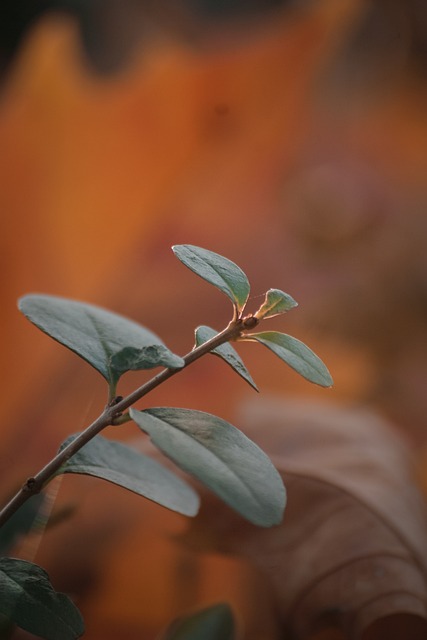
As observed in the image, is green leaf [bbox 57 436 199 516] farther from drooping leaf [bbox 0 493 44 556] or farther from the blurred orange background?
the blurred orange background

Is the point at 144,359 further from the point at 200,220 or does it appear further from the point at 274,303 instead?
the point at 200,220

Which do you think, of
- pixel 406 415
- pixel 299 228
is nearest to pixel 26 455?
pixel 406 415

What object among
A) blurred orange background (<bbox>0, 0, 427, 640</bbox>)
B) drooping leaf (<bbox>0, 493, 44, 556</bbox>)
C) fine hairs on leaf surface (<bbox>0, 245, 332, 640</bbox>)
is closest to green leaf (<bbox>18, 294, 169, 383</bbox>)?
fine hairs on leaf surface (<bbox>0, 245, 332, 640</bbox>)

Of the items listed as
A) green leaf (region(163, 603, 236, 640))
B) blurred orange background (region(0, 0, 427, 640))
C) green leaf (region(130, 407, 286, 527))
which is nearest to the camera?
green leaf (region(130, 407, 286, 527))

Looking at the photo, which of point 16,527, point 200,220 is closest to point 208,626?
point 16,527

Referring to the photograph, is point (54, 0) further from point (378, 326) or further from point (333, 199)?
point (378, 326)
